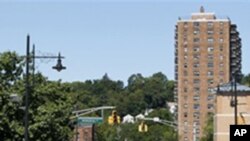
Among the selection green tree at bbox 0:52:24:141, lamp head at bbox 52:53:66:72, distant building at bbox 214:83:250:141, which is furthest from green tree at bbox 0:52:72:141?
lamp head at bbox 52:53:66:72

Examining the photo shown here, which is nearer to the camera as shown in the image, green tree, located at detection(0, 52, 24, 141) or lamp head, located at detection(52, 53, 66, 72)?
lamp head, located at detection(52, 53, 66, 72)

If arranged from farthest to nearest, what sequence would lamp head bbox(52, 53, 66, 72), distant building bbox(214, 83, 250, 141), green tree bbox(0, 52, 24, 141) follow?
distant building bbox(214, 83, 250, 141)
green tree bbox(0, 52, 24, 141)
lamp head bbox(52, 53, 66, 72)

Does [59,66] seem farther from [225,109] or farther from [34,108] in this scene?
[225,109]

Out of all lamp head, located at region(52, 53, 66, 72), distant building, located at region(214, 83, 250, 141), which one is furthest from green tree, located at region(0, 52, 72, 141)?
lamp head, located at region(52, 53, 66, 72)

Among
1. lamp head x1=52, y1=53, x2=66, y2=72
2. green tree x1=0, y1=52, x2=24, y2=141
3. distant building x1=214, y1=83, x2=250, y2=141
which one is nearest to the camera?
lamp head x1=52, y1=53, x2=66, y2=72

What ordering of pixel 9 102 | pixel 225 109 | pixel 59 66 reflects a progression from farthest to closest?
pixel 225 109, pixel 9 102, pixel 59 66

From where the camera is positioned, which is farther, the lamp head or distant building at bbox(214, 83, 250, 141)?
distant building at bbox(214, 83, 250, 141)

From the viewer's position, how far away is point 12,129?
70500 mm

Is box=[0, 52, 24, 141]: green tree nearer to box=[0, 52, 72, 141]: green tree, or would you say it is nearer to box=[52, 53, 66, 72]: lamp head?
box=[0, 52, 72, 141]: green tree

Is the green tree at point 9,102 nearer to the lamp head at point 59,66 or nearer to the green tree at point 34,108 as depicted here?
the green tree at point 34,108

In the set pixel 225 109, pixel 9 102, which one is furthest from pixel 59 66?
pixel 225 109

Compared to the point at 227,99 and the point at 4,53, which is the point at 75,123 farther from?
the point at 227,99

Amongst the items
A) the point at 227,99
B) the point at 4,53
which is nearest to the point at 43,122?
the point at 4,53

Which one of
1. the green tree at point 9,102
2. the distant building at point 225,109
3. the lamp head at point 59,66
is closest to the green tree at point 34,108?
the green tree at point 9,102
